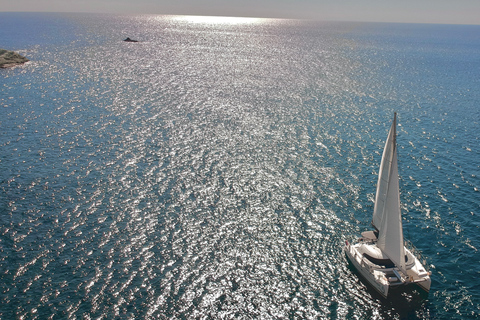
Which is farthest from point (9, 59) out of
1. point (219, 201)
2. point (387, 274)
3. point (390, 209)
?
point (387, 274)

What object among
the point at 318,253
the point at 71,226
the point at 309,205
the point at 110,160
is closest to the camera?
the point at 318,253

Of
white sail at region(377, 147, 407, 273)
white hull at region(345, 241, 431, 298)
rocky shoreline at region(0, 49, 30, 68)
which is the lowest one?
rocky shoreline at region(0, 49, 30, 68)

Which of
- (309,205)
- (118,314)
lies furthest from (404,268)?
(118,314)

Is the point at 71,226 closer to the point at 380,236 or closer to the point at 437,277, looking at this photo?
the point at 380,236

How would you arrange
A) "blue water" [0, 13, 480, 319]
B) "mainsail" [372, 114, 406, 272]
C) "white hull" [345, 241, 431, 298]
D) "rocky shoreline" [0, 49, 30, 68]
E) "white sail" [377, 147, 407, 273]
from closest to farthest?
1. "mainsail" [372, 114, 406, 272]
2. "blue water" [0, 13, 480, 319]
3. "white sail" [377, 147, 407, 273]
4. "white hull" [345, 241, 431, 298]
5. "rocky shoreline" [0, 49, 30, 68]

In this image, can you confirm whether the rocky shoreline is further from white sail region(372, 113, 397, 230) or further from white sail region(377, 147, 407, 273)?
white sail region(377, 147, 407, 273)

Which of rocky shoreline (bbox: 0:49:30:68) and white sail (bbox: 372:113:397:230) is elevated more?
white sail (bbox: 372:113:397:230)

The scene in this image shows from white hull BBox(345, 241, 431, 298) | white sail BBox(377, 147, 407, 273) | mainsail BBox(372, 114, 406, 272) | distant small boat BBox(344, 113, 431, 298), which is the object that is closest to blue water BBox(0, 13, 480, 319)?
white hull BBox(345, 241, 431, 298)

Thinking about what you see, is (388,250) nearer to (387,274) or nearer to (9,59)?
(387,274)
